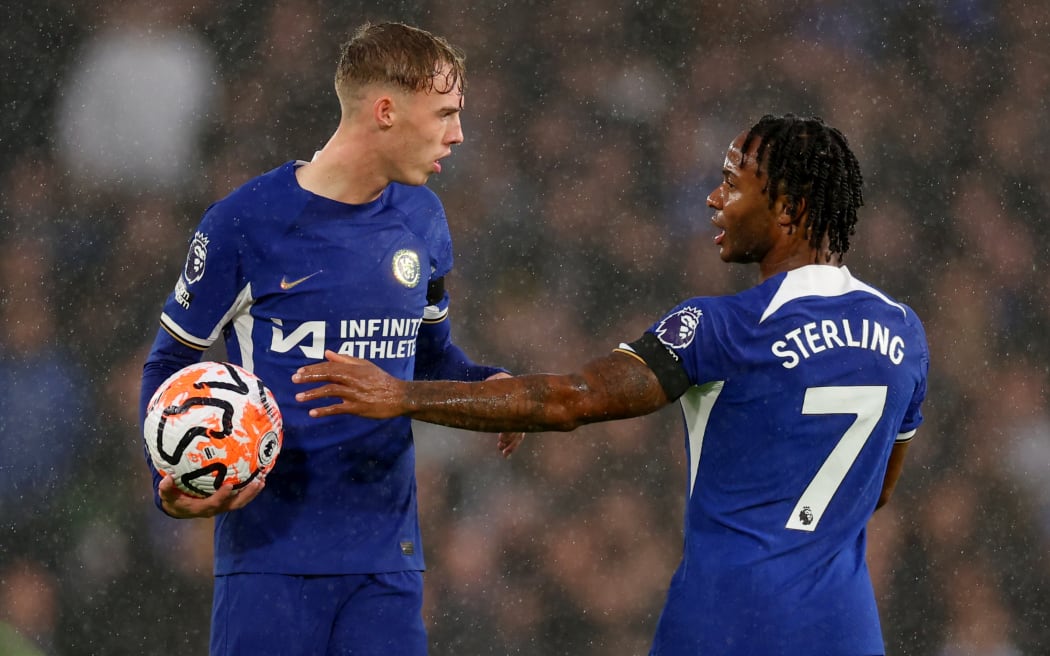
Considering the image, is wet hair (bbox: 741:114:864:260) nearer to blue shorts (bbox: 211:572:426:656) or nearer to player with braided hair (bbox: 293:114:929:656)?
player with braided hair (bbox: 293:114:929:656)

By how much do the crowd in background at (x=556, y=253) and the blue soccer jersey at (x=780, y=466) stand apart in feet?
10.5

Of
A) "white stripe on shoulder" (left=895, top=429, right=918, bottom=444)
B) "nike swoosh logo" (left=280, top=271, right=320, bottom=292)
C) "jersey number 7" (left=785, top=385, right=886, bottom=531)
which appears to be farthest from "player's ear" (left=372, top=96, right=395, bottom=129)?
"white stripe on shoulder" (left=895, top=429, right=918, bottom=444)

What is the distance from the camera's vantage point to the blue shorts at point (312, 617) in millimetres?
2686

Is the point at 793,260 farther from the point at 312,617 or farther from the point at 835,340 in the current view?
the point at 312,617

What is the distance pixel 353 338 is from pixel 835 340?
1.09m

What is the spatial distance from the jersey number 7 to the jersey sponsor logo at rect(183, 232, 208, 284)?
136 cm

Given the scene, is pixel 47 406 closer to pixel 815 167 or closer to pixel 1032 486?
pixel 815 167

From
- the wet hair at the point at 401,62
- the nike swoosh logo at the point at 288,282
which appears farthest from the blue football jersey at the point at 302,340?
the wet hair at the point at 401,62

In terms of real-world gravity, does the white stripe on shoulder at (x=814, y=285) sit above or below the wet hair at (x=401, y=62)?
below

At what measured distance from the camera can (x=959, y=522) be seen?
18.8ft

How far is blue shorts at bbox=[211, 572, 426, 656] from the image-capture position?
2.69m

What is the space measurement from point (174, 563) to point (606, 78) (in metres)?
3.01

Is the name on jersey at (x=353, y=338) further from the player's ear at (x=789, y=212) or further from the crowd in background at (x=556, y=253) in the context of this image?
the crowd in background at (x=556, y=253)

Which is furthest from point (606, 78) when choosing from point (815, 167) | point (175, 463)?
point (175, 463)
